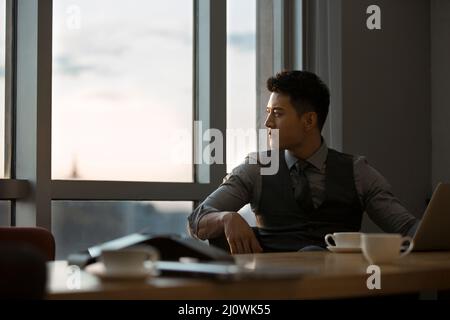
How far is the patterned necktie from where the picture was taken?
2.96 meters

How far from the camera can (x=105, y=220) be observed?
3814 mm

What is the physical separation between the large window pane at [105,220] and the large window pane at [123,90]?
0.48ft

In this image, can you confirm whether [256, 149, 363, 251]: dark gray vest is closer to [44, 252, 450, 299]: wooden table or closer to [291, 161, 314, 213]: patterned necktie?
[291, 161, 314, 213]: patterned necktie

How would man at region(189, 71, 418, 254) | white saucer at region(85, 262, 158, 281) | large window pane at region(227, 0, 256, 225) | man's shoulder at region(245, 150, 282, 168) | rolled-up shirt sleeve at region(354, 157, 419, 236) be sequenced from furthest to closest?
large window pane at region(227, 0, 256, 225) → man's shoulder at region(245, 150, 282, 168) → man at region(189, 71, 418, 254) → rolled-up shirt sleeve at region(354, 157, 419, 236) → white saucer at region(85, 262, 158, 281)

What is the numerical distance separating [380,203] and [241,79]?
158 cm

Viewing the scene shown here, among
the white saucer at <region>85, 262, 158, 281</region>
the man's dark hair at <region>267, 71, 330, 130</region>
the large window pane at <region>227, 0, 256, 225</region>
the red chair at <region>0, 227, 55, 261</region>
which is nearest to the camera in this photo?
the white saucer at <region>85, 262, 158, 281</region>

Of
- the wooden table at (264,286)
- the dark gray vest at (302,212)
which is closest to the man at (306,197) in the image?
the dark gray vest at (302,212)

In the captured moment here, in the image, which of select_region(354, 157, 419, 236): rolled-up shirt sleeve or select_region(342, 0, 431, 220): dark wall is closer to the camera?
select_region(354, 157, 419, 236): rolled-up shirt sleeve

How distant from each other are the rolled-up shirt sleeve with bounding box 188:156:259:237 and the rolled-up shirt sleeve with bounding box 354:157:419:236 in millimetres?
422

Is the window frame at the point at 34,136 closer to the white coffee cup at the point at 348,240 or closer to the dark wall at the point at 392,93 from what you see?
the dark wall at the point at 392,93

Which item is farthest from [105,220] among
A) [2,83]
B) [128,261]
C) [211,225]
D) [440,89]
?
[128,261]

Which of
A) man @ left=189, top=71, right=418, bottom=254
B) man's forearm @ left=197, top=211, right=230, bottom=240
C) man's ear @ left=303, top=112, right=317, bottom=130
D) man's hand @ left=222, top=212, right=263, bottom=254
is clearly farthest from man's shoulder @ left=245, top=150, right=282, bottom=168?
man's hand @ left=222, top=212, right=263, bottom=254

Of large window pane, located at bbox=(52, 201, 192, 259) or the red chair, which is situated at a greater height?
the red chair

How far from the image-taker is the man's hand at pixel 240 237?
240 cm
